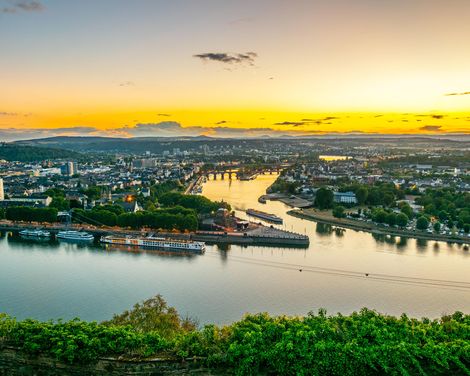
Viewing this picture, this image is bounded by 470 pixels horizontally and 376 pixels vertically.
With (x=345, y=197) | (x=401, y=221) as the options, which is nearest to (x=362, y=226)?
(x=401, y=221)

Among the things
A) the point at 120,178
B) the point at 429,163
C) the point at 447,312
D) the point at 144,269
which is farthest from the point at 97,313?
the point at 429,163

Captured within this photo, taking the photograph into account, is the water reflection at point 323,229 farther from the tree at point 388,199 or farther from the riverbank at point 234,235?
the tree at point 388,199

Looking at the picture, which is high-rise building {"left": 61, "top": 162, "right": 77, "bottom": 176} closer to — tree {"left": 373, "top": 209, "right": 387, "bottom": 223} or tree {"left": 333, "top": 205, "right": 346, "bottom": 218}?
tree {"left": 333, "top": 205, "right": 346, "bottom": 218}

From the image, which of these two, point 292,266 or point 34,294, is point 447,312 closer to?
point 292,266

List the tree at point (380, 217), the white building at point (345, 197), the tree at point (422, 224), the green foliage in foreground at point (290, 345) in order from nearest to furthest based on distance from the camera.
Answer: the green foliage in foreground at point (290, 345), the tree at point (422, 224), the tree at point (380, 217), the white building at point (345, 197)

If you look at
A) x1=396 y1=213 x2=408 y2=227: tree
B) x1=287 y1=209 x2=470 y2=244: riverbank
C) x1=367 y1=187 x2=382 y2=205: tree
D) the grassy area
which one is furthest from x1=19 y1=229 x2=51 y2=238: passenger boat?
x1=367 y1=187 x2=382 y2=205: tree

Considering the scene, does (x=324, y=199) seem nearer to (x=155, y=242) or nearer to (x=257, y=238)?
(x=257, y=238)

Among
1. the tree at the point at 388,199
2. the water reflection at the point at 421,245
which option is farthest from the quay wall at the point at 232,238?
the tree at the point at 388,199

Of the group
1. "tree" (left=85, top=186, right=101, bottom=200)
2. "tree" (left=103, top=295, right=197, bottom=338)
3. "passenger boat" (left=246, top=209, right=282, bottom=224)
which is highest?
"tree" (left=103, top=295, right=197, bottom=338)
